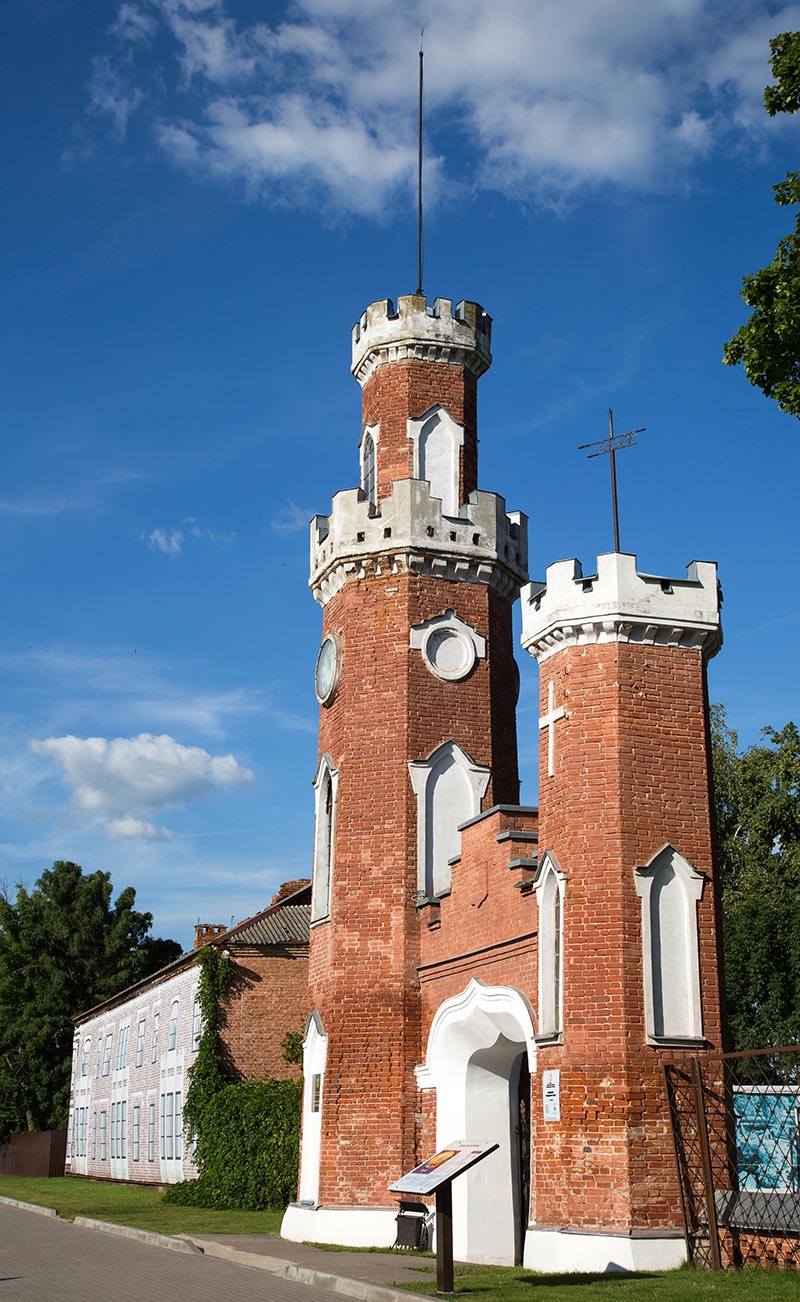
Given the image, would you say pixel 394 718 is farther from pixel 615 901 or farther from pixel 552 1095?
pixel 552 1095

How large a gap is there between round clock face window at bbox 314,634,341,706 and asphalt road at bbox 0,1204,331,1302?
8.60m

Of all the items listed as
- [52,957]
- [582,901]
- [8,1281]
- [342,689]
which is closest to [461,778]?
[342,689]

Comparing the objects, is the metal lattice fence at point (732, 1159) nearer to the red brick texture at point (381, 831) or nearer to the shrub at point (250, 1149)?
the red brick texture at point (381, 831)

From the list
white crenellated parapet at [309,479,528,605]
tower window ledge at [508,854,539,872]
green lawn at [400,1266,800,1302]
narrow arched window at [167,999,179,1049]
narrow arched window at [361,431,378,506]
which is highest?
narrow arched window at [361,431,378,506]

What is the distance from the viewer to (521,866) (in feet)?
54.5

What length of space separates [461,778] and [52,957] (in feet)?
138

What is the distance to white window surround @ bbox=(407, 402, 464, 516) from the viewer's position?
22.6m

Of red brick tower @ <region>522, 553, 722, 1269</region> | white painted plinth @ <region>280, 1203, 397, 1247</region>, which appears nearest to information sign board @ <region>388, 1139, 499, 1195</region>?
red brick tower @ <region>522, 553, 722, 1269</region>

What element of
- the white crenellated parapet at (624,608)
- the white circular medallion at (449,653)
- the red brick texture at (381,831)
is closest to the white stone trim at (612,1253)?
the red brick texture at (381,831)

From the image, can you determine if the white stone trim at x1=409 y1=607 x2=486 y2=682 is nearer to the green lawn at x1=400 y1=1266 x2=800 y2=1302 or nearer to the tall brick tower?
the tall brick tower

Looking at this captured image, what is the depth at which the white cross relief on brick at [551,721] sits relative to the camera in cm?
1606

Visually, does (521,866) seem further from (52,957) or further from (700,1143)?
(52,957)

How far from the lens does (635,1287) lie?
12.2 m

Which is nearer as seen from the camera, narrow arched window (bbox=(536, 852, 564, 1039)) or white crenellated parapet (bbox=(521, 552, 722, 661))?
narrow arched window (bbox=(536, 852, 564, 1039))
